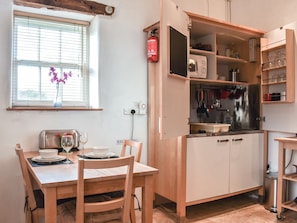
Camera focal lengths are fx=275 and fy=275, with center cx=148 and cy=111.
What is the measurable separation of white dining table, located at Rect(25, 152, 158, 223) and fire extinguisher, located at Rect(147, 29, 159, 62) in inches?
58.8

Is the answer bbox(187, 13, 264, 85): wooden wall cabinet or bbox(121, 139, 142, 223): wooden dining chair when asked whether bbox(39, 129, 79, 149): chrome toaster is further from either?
bbox(187, 13, 264, 85): wooden wall cabinet

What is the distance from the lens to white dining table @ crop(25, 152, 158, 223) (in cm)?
169

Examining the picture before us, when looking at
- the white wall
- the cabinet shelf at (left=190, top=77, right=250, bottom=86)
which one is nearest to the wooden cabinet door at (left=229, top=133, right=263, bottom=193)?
the cabinet shelf at (left=190, top=77, right=250, bottom=86)

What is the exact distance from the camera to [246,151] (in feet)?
11.3

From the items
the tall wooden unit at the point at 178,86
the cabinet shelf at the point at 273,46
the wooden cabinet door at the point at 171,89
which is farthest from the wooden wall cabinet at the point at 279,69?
the wooden cabinet door at the point at 171,89

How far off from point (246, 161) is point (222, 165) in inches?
17.0

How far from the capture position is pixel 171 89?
252 centimetres

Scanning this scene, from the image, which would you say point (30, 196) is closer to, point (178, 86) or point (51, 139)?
point (51, 139)

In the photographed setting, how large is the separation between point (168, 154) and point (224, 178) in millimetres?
752

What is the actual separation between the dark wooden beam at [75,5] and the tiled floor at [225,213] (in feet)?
7.64

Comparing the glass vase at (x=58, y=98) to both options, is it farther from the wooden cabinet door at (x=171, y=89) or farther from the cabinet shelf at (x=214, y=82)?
the cabinet shelf at (x=214, y=82)

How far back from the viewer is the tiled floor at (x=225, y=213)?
2.99m

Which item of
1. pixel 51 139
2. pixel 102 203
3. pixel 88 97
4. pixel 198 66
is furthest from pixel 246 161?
pixel 51 139

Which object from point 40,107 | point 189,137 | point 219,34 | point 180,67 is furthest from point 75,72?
point 219,34
